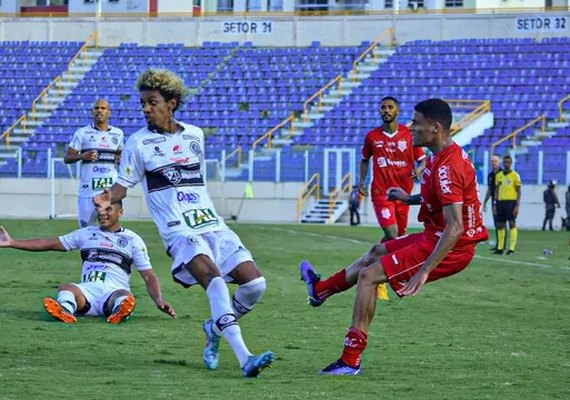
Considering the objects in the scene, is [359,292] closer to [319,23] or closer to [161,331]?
[161,331]

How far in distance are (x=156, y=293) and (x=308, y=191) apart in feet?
106

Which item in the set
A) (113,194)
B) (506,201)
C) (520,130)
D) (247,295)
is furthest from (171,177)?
(520,130)

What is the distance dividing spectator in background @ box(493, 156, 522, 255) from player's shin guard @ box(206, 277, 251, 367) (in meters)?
19.4

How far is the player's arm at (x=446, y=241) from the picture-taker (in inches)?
395

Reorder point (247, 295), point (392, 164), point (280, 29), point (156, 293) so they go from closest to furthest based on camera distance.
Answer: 1. point (247, 295)
2. point (156, 293)
3. point (392, 164)
4. point (280, 29)

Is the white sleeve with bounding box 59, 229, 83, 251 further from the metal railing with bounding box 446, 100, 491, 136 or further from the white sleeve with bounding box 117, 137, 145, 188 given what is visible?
the metal railing with bounding box 446, 100, 491, 136

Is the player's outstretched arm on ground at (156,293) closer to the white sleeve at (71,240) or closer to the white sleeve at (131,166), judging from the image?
the white sleeve at (71,240)

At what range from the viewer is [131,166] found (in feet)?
34.4

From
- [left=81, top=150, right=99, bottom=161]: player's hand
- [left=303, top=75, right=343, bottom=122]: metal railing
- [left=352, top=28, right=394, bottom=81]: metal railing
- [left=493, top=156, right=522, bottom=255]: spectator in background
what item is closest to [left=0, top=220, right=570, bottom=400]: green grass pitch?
[left=81, top=150, right=99, bottom=161]: player's hand

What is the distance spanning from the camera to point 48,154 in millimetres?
47719

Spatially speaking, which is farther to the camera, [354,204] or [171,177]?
[354,204]

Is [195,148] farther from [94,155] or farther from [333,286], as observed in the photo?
[94,155]

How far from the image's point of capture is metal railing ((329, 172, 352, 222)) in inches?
1772

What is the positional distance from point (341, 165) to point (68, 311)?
3194cm
